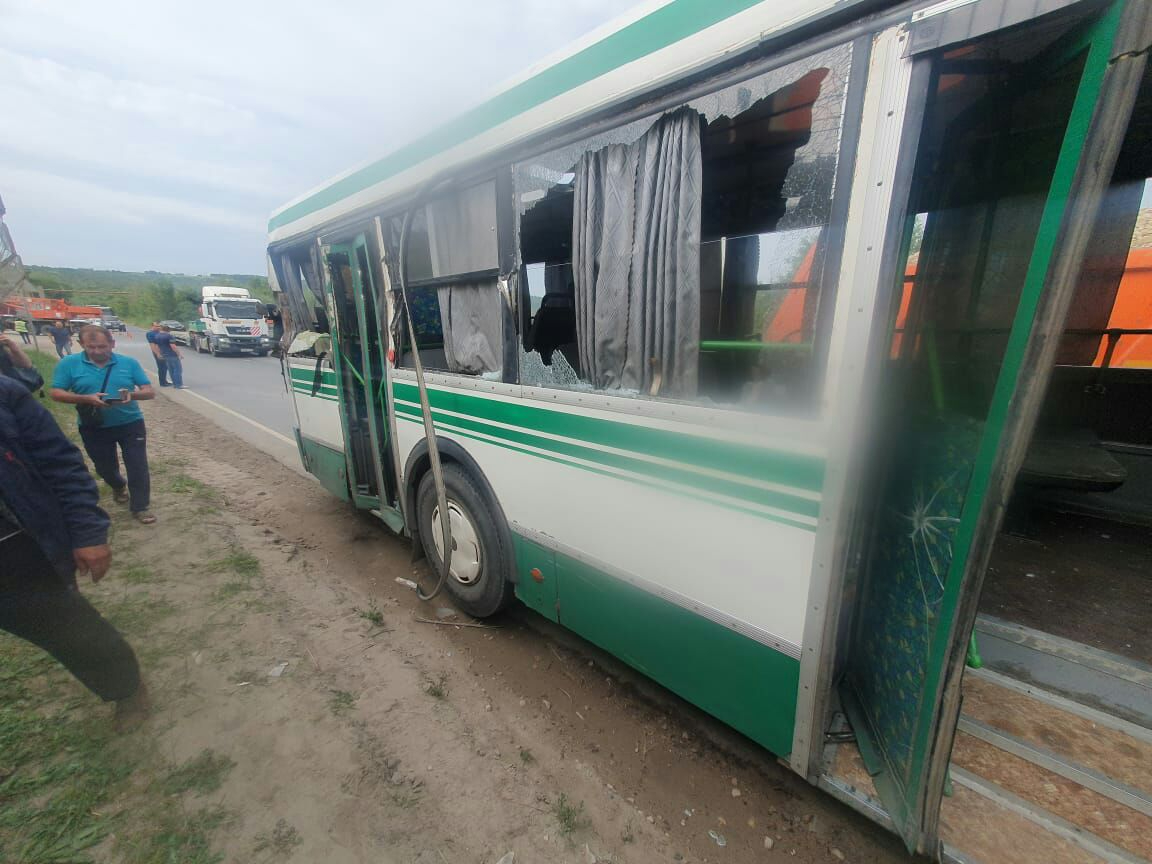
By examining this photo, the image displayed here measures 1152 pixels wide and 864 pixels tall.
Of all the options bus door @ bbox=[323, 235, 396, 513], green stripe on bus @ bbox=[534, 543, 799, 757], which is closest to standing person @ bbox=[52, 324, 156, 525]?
bus door @ bbox=[323, 235, 396, 513]

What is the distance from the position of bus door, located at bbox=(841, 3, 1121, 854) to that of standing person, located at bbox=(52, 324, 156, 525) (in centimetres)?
573

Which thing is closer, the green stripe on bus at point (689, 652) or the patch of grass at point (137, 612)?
the green stripe on bus at point (689, 652)

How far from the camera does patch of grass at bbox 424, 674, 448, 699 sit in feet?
8.52

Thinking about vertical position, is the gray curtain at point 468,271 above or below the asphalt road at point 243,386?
above

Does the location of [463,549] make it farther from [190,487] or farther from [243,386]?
[243,386]

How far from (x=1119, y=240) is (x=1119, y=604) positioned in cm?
305

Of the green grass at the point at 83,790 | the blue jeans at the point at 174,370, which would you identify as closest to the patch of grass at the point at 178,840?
the green grass at the point at 83,790

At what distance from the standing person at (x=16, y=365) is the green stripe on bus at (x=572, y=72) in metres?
3.60

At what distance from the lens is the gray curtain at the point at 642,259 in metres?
1.73

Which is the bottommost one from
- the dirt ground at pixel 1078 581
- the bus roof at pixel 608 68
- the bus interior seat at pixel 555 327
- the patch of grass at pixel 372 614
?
the patch of grass at pixel 372 614

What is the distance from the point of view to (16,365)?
427 centimetres

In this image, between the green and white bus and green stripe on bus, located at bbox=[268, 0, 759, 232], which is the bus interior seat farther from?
green stripe on bus, located at bbox=[268, 0, 759, 232]

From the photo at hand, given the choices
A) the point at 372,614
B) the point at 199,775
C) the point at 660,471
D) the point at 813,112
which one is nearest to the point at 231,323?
the point at 372,614

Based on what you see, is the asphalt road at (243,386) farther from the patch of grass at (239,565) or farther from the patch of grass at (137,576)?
the patch of grass at (137,576)
